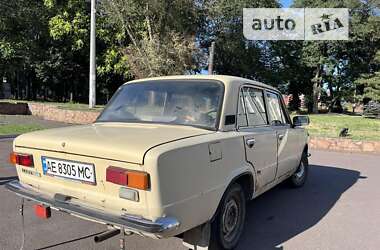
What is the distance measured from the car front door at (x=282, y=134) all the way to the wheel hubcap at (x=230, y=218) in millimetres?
1387

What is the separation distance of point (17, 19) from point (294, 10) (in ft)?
66.0

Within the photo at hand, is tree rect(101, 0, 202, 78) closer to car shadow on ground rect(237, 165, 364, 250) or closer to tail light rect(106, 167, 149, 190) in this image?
car shadow on ground rect(237, 165, 364, 250)

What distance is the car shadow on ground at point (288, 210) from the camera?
179 inches

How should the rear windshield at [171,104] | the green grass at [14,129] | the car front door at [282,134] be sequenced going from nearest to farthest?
1. the rear windshield at [171,104]
2. the car front door at [282,134]
3. the green grass at [14,129]

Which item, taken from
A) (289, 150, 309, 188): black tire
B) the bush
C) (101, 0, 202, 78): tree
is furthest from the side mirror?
the bush

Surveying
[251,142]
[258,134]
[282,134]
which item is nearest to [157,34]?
[282,134]

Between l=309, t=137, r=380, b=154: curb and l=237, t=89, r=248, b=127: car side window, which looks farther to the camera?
l=309, t=137, r=380, b=154: curb

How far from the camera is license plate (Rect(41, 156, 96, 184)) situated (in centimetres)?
338

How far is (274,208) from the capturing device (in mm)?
5719

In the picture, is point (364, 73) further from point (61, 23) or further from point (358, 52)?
point (61, 23)

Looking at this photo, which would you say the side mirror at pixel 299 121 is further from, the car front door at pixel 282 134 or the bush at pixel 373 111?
the bush at pixel 373 111

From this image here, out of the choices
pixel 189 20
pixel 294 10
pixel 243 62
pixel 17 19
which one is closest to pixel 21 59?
pixel 17 19

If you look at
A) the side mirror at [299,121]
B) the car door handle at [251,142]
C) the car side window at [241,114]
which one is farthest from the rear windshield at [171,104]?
the side mirror at [299,121]

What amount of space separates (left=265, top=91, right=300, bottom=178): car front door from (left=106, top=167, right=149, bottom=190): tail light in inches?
104
